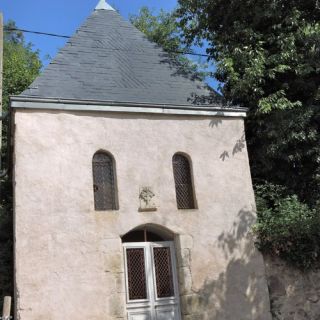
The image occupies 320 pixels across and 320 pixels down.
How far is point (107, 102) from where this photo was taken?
9484 millimetres

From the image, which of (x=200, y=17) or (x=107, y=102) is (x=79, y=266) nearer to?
(x=107, y=102)

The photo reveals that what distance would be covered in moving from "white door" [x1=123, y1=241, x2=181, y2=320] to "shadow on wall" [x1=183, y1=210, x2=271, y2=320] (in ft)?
1.31

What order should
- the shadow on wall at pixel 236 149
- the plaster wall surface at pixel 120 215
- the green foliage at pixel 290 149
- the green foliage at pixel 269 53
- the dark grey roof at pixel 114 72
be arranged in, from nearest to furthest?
the plaster wall surface at pixel 120 215 < the dark grey roof at pixel 114 72 < the shadow on wall at pixel 236 149 < the green foliage at pixel 290 149 < the green foliage at pixel 269 53

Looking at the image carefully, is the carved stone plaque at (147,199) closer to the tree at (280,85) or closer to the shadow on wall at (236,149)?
the shadow on wall at (236,149)

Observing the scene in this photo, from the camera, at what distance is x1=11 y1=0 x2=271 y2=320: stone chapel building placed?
827 cm

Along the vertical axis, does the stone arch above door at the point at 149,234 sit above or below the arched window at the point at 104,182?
below

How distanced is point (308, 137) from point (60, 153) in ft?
19.6

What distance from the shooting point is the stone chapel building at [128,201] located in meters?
8.27

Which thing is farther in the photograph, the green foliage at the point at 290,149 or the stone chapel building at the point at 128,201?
the green foliage at the point at 290,149

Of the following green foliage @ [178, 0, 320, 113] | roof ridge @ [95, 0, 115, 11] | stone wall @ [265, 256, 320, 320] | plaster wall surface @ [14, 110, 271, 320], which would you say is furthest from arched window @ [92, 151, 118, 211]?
roof ridge @ [95, 0, 115, 11]

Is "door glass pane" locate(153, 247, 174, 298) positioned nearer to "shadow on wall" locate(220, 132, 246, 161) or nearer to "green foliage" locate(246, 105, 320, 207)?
"shadow on wall" locate(220, 132, 246, 161)

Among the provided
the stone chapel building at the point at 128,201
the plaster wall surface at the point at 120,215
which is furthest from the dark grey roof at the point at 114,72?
the plaster wall surface at the point at 120,215

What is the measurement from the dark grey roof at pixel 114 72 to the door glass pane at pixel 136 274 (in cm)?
323

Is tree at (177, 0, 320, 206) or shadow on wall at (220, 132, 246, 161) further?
tree at (177, 0, 320, 206)
